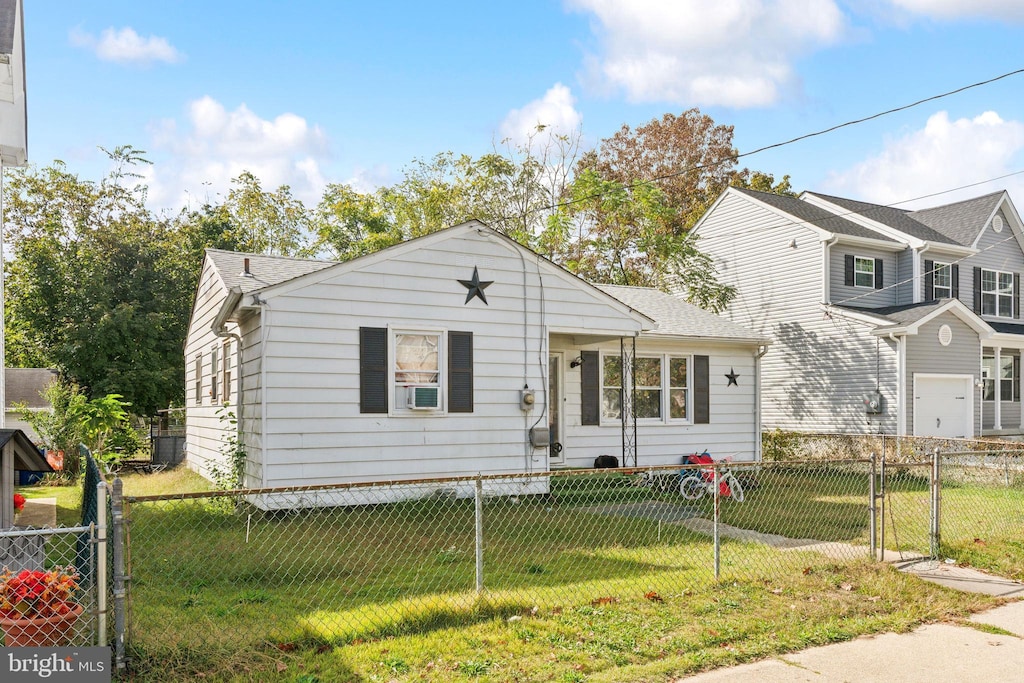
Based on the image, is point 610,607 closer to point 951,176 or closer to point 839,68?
point 839,68

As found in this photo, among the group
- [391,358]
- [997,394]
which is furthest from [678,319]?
[997,394]

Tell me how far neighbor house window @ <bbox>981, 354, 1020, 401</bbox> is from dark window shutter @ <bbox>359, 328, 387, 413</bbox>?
65.6 ft

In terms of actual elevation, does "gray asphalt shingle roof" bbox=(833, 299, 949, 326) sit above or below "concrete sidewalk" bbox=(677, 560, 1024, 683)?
above

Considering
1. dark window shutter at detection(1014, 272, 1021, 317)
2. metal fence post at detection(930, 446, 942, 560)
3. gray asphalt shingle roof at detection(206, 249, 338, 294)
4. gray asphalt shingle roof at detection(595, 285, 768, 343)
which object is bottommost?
metal fence post at detection(930, 446, 942, 560)

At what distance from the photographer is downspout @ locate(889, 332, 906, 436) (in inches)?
778

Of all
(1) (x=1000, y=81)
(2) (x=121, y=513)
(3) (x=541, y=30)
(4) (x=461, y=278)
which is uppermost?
(3) (x=541, y=30)

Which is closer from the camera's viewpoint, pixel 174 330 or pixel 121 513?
pixel 121 513

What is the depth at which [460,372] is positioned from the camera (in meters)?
11.4

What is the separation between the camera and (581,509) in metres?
11.0

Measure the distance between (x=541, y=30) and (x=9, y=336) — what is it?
20495 mm

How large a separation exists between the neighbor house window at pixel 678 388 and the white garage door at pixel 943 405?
8332 millimetres

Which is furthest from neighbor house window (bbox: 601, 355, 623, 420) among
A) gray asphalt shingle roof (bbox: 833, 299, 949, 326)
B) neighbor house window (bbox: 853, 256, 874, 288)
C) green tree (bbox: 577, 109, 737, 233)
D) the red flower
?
green tree (bbox: 577, 109, 737, 233)

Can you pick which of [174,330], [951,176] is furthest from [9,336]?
[951,176]

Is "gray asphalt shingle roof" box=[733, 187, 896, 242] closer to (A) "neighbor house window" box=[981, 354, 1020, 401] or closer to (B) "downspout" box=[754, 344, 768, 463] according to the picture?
(A) "neighbor house window" box=[981, 354, 1020, 401]
